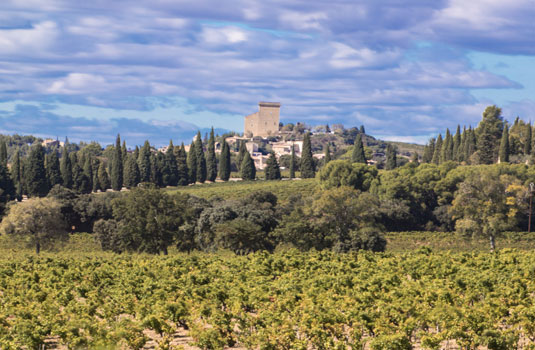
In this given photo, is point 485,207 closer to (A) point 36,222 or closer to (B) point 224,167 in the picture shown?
(A) point 36,222

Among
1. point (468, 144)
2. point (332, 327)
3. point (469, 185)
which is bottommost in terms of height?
point (332, 327)

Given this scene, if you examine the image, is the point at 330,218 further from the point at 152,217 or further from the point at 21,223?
the point at 21,223

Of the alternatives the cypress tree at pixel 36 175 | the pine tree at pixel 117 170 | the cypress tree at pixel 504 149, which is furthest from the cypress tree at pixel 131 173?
the cypress tree at pixel 504 149

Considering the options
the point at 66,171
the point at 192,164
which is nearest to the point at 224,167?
the point at 192,164

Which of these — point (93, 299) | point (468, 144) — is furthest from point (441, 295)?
point (468, 144)

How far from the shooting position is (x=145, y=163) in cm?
9550

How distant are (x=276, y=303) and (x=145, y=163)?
71.3 meters

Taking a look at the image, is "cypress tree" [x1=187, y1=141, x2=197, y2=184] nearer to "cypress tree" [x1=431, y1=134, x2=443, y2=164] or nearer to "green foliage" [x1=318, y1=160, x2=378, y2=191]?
"green foliage" [x1=318, y1=160, x2=378, y2=191]

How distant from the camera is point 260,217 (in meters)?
53.8

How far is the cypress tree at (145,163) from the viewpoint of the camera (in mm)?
95000

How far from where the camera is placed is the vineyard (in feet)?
72.0

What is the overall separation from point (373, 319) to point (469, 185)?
43.1 m

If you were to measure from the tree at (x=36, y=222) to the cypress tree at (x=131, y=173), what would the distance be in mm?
33571

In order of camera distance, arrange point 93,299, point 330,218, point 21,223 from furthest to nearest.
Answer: point 21,223, point 330,218, point 93,299
